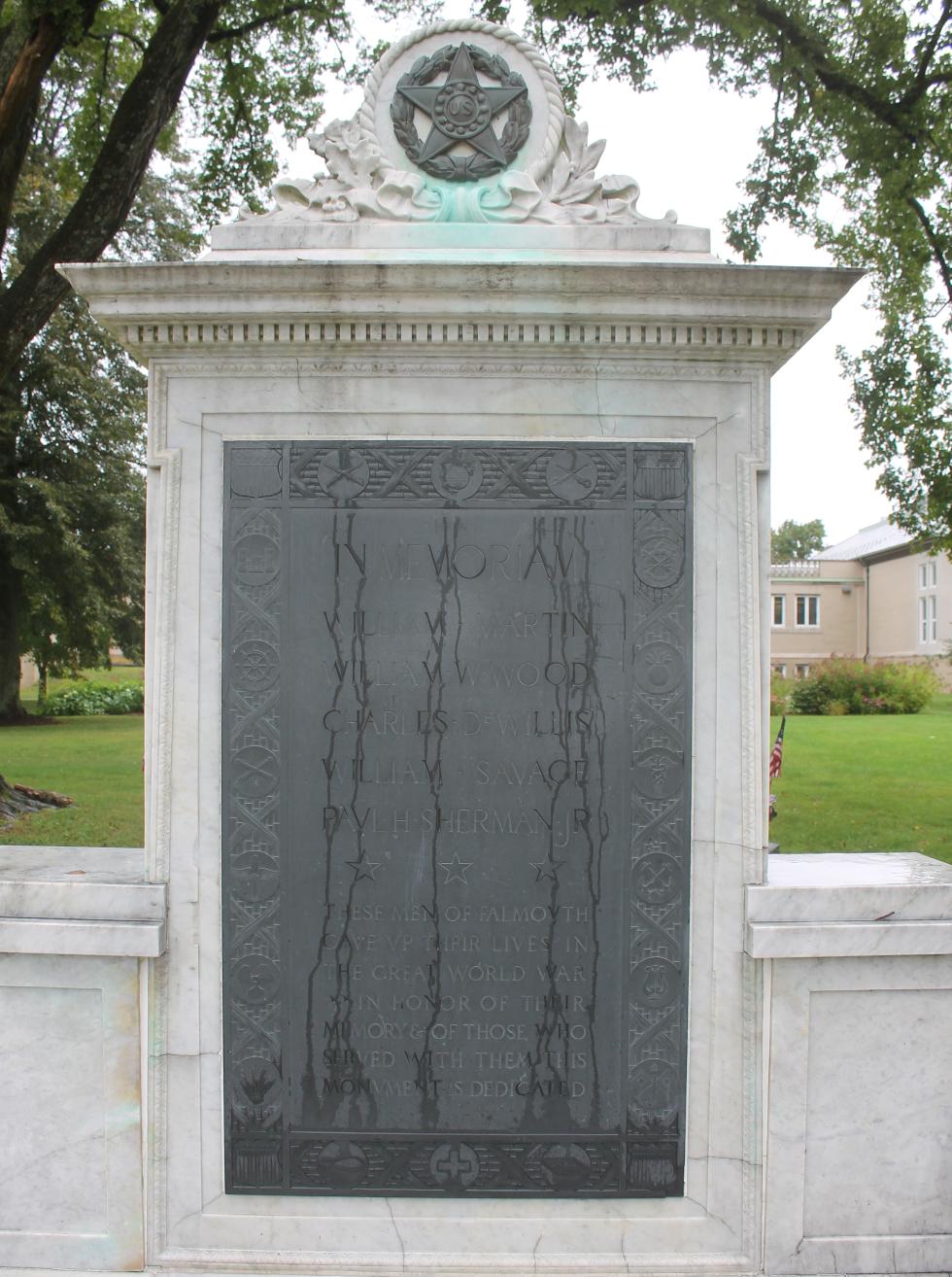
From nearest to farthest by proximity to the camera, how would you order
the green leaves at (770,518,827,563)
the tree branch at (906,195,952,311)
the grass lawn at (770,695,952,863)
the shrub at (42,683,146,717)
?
the tree branch at (906,195,952,311) < the grass lawn at (770,695,952,863) < the shrub at (42,683,146,717) < the green leaves at (770,518,827,563)


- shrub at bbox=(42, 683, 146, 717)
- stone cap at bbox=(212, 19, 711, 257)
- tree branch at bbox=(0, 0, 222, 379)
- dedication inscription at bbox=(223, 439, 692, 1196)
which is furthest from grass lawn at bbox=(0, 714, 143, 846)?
stone cap at bbox=(212, 19, 711, 257)

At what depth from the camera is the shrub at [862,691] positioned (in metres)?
30.7

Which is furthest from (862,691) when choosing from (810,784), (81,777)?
(81,777)

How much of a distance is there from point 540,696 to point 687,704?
501 millimetres

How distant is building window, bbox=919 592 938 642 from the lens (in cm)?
4453

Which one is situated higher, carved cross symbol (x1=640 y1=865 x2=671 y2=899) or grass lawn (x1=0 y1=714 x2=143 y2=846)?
carved cross symbol (x1=640 y1=865 x2=671 y2=899)

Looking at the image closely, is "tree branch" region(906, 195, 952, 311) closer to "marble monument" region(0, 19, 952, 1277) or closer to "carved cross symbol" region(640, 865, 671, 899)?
"marble monument" region(0, 19, 952, 1277)

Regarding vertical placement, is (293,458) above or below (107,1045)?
above

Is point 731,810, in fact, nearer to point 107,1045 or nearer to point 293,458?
point 293,458

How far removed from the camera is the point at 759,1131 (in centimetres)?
316

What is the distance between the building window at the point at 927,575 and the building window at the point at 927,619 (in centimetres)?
46

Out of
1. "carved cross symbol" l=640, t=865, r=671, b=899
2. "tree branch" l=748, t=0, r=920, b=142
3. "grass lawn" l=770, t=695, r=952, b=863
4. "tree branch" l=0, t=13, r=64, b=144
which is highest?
"tree branch" l=748, t=0, r=920, b=142

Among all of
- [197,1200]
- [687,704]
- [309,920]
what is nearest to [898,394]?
[687,704]

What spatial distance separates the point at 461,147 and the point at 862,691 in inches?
1220
